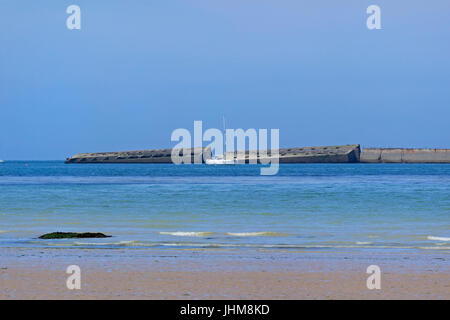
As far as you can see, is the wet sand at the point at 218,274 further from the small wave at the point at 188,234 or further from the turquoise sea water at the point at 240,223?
the small wave at the point at 188,234

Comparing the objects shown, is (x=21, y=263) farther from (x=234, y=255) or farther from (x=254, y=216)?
(x=254, y=216)

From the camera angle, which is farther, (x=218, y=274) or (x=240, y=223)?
(x=240, y=223)

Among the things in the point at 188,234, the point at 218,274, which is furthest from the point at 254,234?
the point at 218,274

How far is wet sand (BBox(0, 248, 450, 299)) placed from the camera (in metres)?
10.8

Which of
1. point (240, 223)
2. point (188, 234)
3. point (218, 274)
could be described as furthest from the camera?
point (240, 223)

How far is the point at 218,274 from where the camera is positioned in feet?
41.9

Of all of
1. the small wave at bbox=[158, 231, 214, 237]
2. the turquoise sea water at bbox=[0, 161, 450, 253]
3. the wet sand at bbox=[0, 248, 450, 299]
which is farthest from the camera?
the small wave at bbox=[158, 231, 214, 237]

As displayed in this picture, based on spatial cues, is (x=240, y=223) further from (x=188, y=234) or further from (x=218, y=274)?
(x=218, y=274)

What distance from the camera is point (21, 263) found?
14.0 meters

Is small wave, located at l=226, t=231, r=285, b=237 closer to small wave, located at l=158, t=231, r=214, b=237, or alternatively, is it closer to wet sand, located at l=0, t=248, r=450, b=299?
small wave, located at l=158, t=231, r=214, b=237

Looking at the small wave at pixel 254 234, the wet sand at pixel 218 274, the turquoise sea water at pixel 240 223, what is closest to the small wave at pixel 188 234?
the turquoise sea water at pixel 240 223

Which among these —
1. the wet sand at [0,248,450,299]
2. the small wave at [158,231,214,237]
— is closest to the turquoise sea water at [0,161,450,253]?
the small wave at [158,231,214,237]

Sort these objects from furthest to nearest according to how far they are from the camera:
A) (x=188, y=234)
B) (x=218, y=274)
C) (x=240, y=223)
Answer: (x=240, y=223) → (x=188, y=234) → (x=218, y=274)
